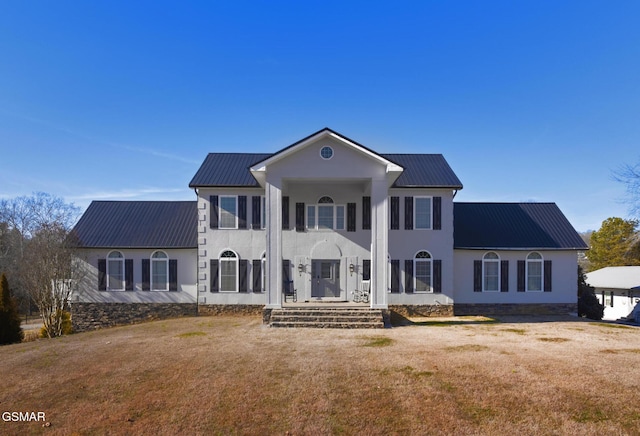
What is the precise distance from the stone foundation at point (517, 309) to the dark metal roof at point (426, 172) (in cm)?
614

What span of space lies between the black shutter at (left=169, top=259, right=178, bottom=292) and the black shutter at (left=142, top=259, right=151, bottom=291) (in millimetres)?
1091

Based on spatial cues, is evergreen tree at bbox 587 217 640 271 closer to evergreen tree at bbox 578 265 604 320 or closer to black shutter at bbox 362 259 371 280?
evergreen tree at bbox 578 265 604 320

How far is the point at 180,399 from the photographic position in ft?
27.5

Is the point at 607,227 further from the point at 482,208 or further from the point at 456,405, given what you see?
the point at 456,405

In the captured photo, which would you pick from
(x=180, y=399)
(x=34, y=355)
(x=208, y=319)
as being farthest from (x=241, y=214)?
(x=180, y=399)

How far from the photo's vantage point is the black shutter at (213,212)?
20.2m

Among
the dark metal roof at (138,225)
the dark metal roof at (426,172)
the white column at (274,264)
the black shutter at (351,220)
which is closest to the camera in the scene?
the white column at (274,264)

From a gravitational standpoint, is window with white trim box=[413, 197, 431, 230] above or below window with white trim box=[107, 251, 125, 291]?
above

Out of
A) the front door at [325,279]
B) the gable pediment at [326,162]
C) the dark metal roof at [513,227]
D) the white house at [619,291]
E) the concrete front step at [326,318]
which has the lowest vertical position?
the white house at [619,291]

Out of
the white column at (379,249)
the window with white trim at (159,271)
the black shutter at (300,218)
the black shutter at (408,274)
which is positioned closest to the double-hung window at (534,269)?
the black shutter at (408,274)

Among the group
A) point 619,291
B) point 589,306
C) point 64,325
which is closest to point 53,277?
point 64,325

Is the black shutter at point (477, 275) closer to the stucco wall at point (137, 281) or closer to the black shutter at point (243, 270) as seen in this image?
the black shutter at point (243, 270)

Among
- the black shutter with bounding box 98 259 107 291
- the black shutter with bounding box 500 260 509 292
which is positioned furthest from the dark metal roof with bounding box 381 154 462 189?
the black shutter with bounding box 98 259 107 291

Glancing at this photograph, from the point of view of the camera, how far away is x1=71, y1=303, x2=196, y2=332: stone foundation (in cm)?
2050
